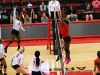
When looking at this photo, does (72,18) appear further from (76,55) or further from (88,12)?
(76,55)

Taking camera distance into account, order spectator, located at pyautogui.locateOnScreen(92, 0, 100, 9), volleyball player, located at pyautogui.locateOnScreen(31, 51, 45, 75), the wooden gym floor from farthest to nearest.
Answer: spectator, located at pyautogui.locateOnScreen(92, 0, 100, 9), the wooden gym floor, volleyball player, located at pyautogui.locateOnScreen(31, 51, 45, 75)

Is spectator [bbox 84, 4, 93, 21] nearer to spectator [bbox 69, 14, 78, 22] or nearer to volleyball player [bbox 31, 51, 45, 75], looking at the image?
spectator [bbox 69, 14, 78, 22]

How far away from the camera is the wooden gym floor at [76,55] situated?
1305cm

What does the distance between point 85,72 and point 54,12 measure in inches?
156

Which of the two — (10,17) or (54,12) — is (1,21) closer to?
(10,17)

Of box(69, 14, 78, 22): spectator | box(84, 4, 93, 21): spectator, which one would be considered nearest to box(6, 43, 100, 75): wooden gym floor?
box(69, 14, 78, 22): spectator

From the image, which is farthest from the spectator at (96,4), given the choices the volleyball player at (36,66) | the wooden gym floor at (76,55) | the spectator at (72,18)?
the volleyball player at (36,66)

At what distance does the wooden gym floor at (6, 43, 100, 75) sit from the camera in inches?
514

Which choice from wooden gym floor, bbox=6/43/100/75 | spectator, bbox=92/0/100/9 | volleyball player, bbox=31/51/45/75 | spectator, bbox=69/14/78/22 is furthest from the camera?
spectator, bbox=92/0/100/9

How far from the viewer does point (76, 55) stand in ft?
48.1

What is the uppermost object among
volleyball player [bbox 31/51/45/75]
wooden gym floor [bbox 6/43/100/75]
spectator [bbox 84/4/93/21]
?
spectator [bbox 84/4/93/21]

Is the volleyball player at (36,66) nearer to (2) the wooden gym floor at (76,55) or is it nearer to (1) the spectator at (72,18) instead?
(2) the wooden gym floor at (76,55)

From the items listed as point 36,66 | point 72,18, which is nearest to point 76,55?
point 36,66

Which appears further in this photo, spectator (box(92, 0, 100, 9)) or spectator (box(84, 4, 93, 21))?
spectator (box(92, 0, 100, 9))
